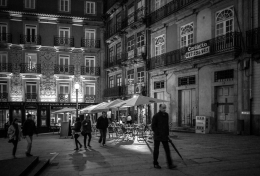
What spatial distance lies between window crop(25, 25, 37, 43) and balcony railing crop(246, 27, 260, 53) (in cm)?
2591

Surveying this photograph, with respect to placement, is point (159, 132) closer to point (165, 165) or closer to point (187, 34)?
point (165, 165)

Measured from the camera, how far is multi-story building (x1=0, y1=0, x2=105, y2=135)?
3312 centimetres

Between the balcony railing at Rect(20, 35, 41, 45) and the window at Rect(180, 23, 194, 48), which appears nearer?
the window at Rect(180, 23, 194, 48)

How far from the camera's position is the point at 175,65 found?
2156 cm

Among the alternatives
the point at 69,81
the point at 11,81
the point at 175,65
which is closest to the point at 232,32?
the point at 175,65

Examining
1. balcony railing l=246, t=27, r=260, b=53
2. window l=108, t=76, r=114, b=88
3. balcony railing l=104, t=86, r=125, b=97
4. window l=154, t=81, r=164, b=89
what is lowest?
balcony railing l=104, t=86, r=125, b=97

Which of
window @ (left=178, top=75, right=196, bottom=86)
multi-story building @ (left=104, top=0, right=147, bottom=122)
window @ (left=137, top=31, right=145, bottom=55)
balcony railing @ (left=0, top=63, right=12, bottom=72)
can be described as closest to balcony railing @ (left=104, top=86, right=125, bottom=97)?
multi-story building @ (left=104, top=0, right=147, bottom=122)

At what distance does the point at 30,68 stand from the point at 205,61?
22377 millimetres

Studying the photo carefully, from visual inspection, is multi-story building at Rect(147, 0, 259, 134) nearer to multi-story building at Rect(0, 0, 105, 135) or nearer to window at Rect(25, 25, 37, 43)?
multi-story building at Rect(0, 0, 105, 135)

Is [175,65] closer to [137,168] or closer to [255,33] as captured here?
[255,33]

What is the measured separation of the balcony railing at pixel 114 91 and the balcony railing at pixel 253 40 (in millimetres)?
16525

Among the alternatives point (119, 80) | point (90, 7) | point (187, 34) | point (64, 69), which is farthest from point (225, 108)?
point (90, 7)

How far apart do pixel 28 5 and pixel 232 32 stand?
26372 mm

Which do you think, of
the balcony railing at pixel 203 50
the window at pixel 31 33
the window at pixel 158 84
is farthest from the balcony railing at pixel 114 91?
the window at pixel 31 33
